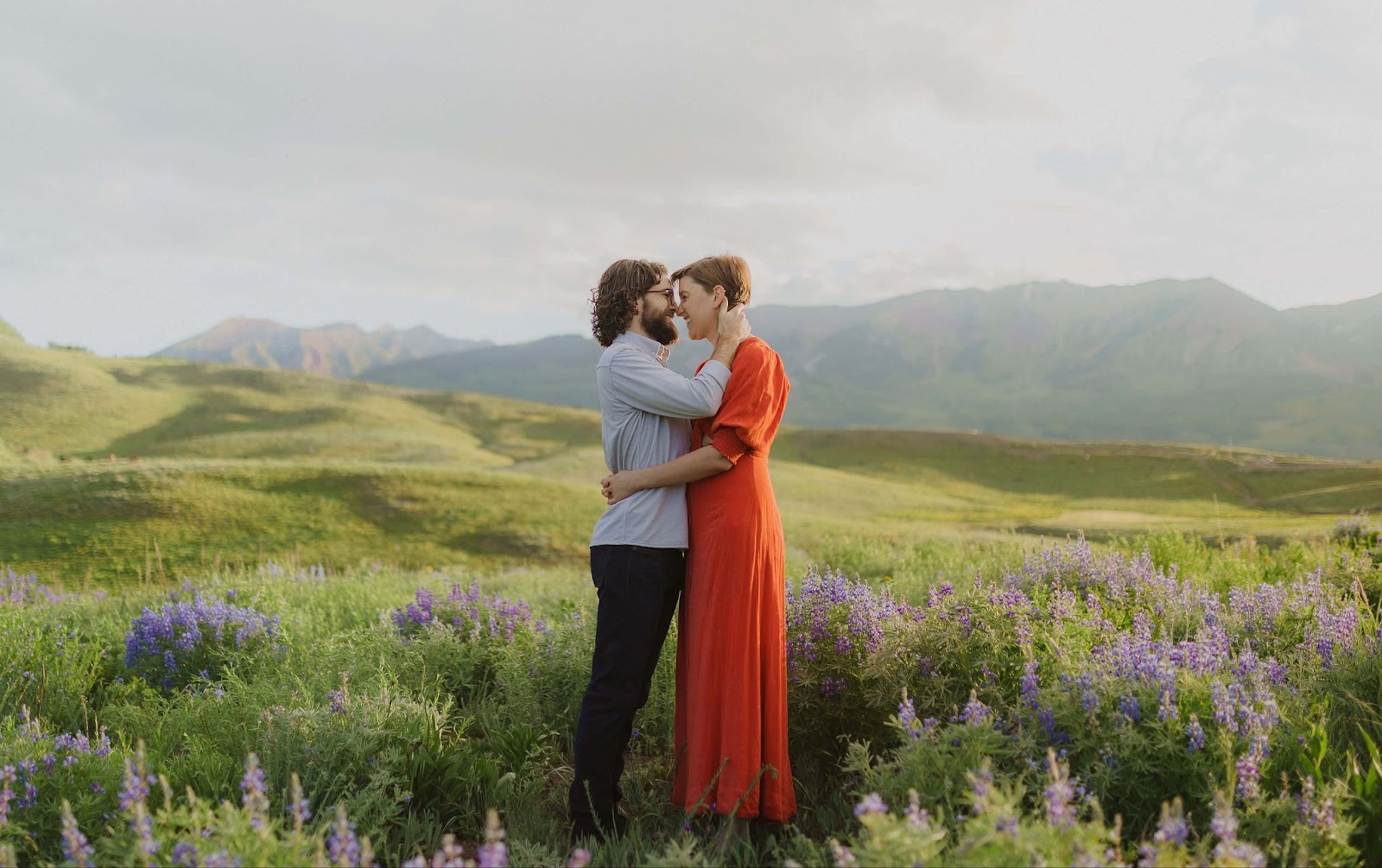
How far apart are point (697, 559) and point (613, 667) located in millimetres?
695

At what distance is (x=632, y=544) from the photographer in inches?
160

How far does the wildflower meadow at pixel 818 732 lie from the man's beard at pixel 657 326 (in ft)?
6.69

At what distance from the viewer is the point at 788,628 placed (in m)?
5.20

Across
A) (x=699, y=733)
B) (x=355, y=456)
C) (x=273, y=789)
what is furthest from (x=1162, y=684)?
(x=355, y=456)

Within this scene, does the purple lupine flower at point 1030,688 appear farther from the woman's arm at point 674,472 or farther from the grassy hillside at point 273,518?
the grassy hillside at point 273,518

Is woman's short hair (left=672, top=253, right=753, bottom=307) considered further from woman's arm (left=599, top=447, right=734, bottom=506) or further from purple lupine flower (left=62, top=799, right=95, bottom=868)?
purple lupine flower (left=62, top=799, right=95, bottom=868)

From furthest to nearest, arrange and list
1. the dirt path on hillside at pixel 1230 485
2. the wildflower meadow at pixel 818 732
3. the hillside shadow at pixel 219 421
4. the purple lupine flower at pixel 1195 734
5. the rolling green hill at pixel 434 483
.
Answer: the hillside shadow at pixel 219 421 < the dirt path on hillside at pixel 1230 485 < the rolling green hill at pixel 434 483 < the purple lupine flower at pixel 1195 734 < the wildflower meadow at pixel 818 732

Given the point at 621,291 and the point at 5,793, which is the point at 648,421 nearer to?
the point at 621,291

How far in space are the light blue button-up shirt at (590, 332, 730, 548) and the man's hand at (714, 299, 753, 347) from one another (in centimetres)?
16

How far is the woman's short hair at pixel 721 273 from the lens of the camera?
4203mm

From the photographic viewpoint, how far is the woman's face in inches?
165

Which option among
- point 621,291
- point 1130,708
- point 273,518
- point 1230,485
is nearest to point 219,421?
point 273,518

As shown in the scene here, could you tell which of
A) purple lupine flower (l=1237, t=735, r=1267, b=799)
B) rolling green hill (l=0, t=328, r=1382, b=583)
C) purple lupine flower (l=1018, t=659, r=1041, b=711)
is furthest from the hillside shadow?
purple lupine flower (l=1237, t=735, r=1267, b=799)

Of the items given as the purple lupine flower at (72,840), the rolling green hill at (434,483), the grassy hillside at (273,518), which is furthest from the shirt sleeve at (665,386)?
the grassy hillside at (273,518)
